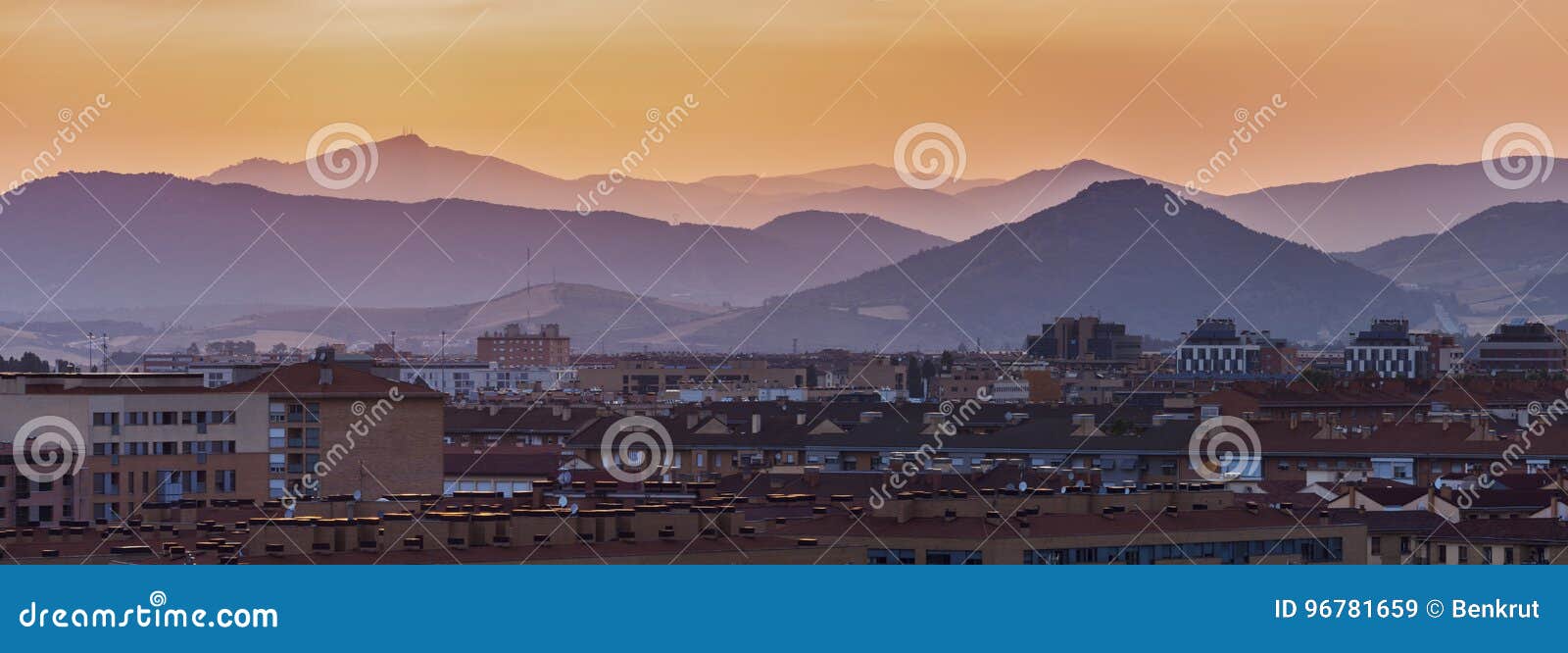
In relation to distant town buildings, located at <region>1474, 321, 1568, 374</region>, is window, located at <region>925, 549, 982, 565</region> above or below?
below

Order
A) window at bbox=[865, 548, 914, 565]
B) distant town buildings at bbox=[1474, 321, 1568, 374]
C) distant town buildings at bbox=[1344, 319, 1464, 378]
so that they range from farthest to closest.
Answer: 1. distant town buildings at bbox=[1344, 319, 1464, 378]
2. distant town buildings at bbox=[1474, 321, 1568, 374]
3. window at bbox=[865, 548, 914, 565]

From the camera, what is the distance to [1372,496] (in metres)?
32.7

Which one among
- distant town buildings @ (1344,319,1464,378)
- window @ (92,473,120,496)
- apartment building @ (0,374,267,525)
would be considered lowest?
window @ (92,473,120,496)

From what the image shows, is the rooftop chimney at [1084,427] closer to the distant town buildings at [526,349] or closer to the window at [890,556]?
the window at [890,556]

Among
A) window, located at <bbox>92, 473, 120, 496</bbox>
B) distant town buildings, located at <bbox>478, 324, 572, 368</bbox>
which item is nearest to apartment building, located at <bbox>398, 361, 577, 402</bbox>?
distant town buildings, located at <bbox>478, 324, 572, 368</bbox>

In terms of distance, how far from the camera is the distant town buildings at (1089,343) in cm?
15162

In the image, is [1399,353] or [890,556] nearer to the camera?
[890,556]

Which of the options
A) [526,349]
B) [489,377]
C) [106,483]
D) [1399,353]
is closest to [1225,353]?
[1399,353]

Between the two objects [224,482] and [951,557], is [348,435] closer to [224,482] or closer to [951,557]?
[224,482]

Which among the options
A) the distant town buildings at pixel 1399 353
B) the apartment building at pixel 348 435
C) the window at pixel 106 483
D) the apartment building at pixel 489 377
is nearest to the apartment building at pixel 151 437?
the window at pixel 106 483

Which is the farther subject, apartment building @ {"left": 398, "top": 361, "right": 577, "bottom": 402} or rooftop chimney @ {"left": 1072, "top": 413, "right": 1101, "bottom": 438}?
apartment building @ {"left": 398, "top": 361, "right": 577, "bottom": 402}

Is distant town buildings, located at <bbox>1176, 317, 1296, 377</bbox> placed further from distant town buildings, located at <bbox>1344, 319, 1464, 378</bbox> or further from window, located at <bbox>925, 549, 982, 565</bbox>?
window, located at <bbox>925, 549, 982, 565</bbox>

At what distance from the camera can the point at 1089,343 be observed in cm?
15350

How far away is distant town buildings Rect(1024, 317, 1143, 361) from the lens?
497 feet
